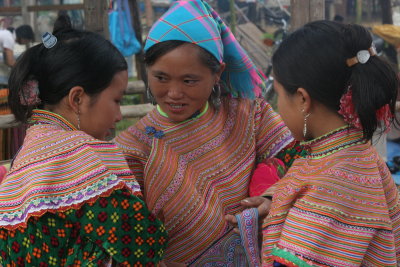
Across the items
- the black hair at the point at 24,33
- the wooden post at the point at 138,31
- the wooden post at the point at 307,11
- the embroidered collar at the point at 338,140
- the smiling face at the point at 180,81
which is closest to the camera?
the embroidered collar at the point at 338,140

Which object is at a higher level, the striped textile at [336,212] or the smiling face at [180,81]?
the smiling face at [180,81]

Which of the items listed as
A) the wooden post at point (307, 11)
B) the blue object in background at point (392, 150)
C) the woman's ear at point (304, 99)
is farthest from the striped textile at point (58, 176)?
the blue object in background at point (392, 150)

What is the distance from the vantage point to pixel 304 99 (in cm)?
193

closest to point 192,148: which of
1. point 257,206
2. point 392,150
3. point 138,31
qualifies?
point 257,206

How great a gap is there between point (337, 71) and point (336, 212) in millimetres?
498

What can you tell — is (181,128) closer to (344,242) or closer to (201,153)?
(201,153)

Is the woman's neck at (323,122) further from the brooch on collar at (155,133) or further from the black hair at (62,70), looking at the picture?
the black hair at (62,70)

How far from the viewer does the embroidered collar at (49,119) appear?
6.73ft

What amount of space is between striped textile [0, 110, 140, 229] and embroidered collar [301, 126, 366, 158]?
0.72m

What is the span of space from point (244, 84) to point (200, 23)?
0.43 m

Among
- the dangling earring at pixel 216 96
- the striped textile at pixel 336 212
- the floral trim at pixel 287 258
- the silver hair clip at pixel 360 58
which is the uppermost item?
the silver hair clip at pixel 360 58

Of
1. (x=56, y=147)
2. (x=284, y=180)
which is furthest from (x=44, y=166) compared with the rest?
(x=284, y=180)

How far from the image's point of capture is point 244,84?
2.58 metres

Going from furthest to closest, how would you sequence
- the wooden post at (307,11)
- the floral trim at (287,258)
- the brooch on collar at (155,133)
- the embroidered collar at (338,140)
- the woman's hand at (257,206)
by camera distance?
the wooden post at (307,11) < the brooch on collar at (155,133) < the woman's hand at (257,206) < the embroidered collar at (338,140) < the floral trim at (287,258)
